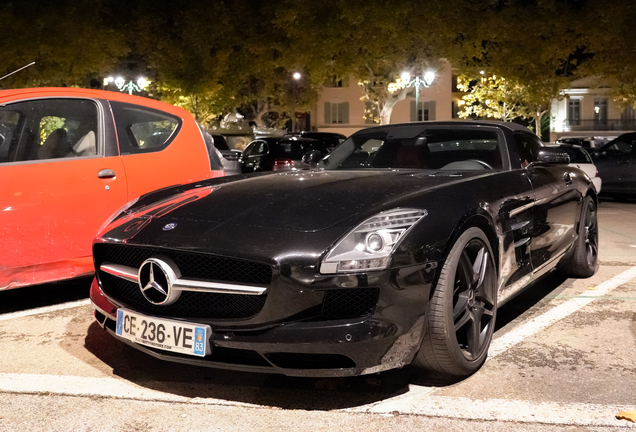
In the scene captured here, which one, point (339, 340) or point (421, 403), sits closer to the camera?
point (339, 340)

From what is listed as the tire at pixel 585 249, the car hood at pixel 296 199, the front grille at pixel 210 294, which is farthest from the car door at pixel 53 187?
the tire at pixel 585 249

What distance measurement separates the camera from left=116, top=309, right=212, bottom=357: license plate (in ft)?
10.7

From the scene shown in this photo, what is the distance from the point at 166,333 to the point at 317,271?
764 millimetres

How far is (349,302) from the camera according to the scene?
3.20 metres

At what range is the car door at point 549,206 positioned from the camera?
480 cm

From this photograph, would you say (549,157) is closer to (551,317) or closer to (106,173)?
(551,317)

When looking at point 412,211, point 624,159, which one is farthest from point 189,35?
point 412,211

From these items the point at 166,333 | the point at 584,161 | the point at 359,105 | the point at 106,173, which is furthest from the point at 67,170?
the point at 359,105

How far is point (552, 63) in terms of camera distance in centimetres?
2211

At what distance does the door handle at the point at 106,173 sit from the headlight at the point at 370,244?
2645 millimetres

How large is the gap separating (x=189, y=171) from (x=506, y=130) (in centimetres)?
253

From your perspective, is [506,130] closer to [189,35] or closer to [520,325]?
[520,325]

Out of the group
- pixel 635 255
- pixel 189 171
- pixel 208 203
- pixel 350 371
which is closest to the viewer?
pixel 350 371

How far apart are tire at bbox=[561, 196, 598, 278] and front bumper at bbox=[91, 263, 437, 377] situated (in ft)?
10.2
